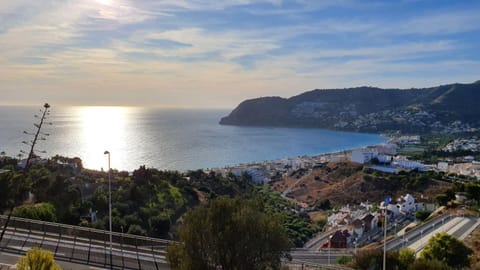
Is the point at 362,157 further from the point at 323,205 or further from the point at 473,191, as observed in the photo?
the point at 473,191

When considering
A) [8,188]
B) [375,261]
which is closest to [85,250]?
[8,188]

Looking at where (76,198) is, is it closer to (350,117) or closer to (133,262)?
(133,262)

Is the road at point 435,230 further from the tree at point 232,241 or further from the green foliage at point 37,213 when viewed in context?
the green foliage at point 37,213

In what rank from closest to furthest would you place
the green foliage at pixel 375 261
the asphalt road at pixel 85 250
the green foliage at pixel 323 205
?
the asphalt road at pixel 85 250
the green foliage at pixel 375 261
the green foliage at pixel 323 205

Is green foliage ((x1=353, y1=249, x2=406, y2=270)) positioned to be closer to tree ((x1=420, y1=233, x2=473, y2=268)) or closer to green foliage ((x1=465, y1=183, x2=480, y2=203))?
tree ((x1=420, y1=233, x2=473, y2=268))

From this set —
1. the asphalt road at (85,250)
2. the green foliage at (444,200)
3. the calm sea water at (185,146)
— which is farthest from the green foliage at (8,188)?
the calm sea water at (185,146)
